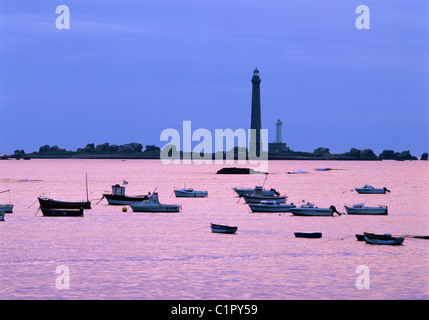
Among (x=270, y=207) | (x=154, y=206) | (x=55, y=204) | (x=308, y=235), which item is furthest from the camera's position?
(x=270, y=207)

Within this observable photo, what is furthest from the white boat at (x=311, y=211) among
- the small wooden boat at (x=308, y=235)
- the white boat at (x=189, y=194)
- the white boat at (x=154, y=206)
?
the white boat at (x=189, y=194)

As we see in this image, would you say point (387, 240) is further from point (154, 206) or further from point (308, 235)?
point (154, 206)

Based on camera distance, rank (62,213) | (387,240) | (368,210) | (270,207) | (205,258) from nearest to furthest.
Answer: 1. (205,258)
2. (387,240)
3. (62,213)
4. (368,210)
5. (270,207)

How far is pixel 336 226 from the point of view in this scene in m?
60.9

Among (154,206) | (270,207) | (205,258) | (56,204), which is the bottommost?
(205,258)

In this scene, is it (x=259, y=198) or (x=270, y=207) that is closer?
(x=270, y=207)

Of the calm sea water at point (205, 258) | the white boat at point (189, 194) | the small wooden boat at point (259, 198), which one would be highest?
the small wooden boat at point (259, 198)

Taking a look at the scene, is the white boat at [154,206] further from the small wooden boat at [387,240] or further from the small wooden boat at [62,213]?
the small wooden boat at [387,240]

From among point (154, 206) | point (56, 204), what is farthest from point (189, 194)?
point (56, 204)

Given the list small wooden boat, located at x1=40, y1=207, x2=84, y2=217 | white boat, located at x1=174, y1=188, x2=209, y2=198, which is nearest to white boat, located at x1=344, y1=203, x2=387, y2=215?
small wooden boat, located at x1=40, y1=207, x2=84, y2=217

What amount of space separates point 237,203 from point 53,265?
53888 mm

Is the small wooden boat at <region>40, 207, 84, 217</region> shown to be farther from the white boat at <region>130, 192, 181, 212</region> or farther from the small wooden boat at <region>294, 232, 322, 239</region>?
the small wooden boat at <region>294, 232, 322, 239</region>

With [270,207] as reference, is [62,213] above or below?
below

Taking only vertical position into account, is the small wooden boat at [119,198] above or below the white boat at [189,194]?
above
